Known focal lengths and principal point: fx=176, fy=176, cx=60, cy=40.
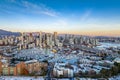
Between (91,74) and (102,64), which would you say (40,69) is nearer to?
(91,74)

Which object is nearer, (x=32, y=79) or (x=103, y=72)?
(x=32, y=79)

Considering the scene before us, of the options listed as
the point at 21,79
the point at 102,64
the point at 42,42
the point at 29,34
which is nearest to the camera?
the point at 21,79

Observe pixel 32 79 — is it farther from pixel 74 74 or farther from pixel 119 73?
pixel 119 73

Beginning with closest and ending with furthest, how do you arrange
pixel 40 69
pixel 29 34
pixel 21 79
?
pixel 21 79 < pixel 40 69 < pixel 29 34

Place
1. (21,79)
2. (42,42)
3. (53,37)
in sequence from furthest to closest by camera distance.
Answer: (53,37) → (42,42) → (21,79)

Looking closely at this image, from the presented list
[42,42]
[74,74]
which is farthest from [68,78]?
[42,42]

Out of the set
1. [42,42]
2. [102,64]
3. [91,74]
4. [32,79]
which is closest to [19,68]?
[32,79]

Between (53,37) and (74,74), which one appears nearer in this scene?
(74,74)

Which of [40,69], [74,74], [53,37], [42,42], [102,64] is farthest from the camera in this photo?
[53,37]
